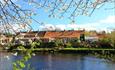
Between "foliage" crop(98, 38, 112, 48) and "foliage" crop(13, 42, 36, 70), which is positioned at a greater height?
"foliage" crop(98, 38, 112, 48)

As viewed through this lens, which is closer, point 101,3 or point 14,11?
point 101,3

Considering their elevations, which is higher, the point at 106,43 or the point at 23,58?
the point at 106,43

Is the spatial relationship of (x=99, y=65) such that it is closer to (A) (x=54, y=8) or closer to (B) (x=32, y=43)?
(B) (x=32, y=43)

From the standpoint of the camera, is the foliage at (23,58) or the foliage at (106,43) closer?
the foliage at (23,58)

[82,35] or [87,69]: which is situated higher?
[82,35]

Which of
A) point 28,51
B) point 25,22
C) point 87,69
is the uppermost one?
point 25,22

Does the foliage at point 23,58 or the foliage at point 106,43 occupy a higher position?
the foliage at point 106,43

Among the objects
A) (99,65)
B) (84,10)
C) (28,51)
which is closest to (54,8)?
(84,10)

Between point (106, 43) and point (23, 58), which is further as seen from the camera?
point (106, 43)

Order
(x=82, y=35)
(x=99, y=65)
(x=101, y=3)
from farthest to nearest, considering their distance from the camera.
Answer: (x=82, y=35)
(x=99, y=65)
(x=101, y=3)

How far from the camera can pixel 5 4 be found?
3.58 m

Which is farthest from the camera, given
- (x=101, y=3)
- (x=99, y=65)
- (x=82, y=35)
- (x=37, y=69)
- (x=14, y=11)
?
(x=82, y=35)

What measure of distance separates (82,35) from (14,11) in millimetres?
52113

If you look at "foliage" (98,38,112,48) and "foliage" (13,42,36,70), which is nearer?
"foliage" (13,42,36,70)
